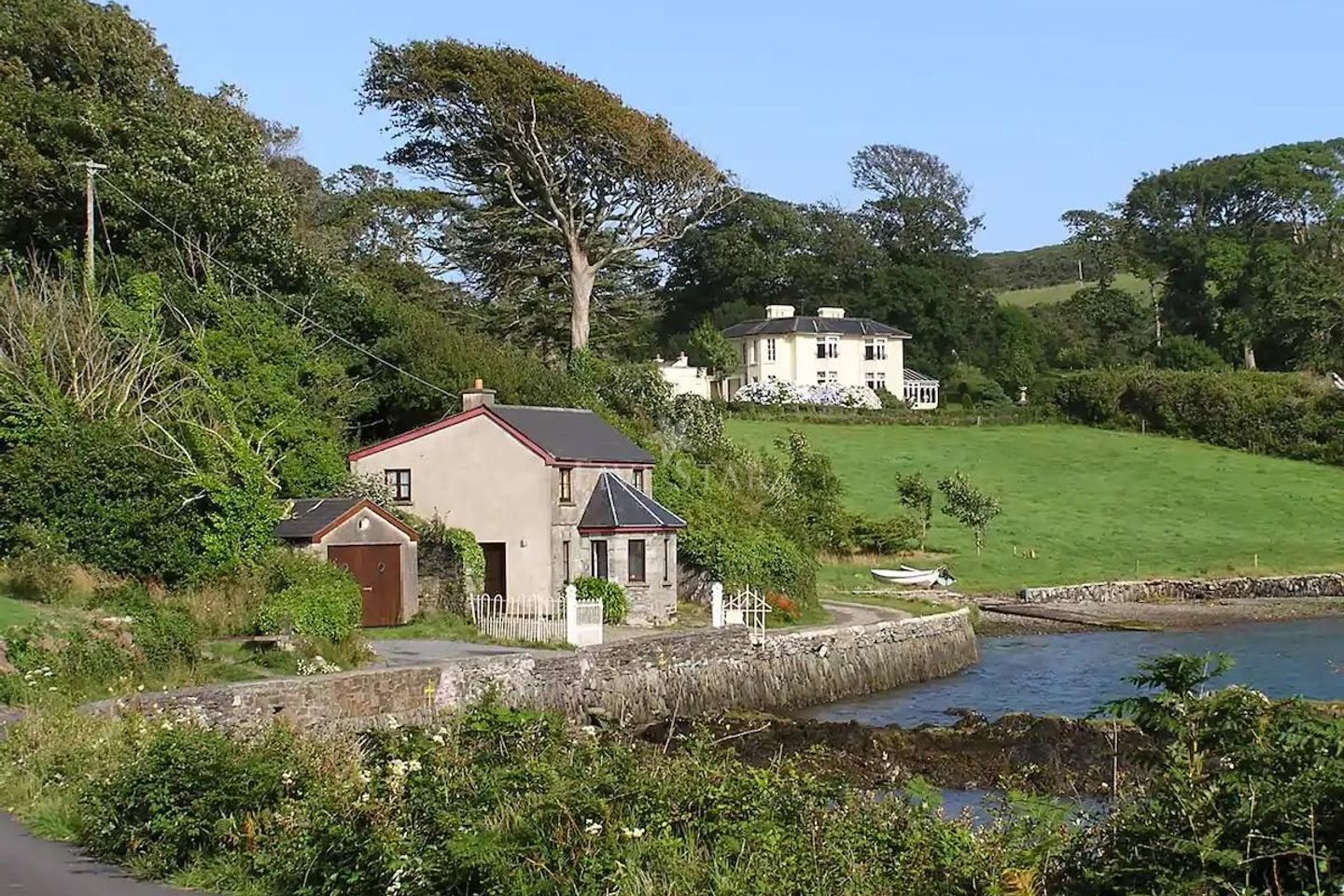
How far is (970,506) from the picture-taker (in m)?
56.2

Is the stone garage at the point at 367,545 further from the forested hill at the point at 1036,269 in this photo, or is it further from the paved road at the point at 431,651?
the forested hill at the point at 1036,269

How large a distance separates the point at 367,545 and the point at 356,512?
0.74m

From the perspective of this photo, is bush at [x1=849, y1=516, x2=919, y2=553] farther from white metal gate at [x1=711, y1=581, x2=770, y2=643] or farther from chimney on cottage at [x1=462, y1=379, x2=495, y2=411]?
chimney on cottage at [x1=462, y1=379, x2=495, y2=411]

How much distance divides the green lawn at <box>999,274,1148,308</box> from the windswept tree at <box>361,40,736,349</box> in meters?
78.6

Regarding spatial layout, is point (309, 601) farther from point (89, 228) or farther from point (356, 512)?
point (89, 228)

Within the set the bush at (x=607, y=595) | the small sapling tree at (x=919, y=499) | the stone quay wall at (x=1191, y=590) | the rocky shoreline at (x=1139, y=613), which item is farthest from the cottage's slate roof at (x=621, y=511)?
the small sapling tree at (x=919, y=499)

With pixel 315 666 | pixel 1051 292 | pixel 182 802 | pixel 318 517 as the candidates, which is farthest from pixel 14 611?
pixel 1051 292

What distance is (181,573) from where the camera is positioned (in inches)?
1192

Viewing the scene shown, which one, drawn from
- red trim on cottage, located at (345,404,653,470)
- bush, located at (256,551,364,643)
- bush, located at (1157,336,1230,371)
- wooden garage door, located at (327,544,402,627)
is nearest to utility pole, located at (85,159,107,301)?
red trim on cottage, located at (345,404,653,470)

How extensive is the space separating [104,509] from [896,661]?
1800cm

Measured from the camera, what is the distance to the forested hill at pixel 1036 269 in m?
162

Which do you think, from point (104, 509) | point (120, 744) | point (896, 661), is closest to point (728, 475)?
point (896, 661)

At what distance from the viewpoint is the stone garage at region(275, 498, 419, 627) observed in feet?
106

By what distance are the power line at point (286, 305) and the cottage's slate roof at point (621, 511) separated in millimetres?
12034
